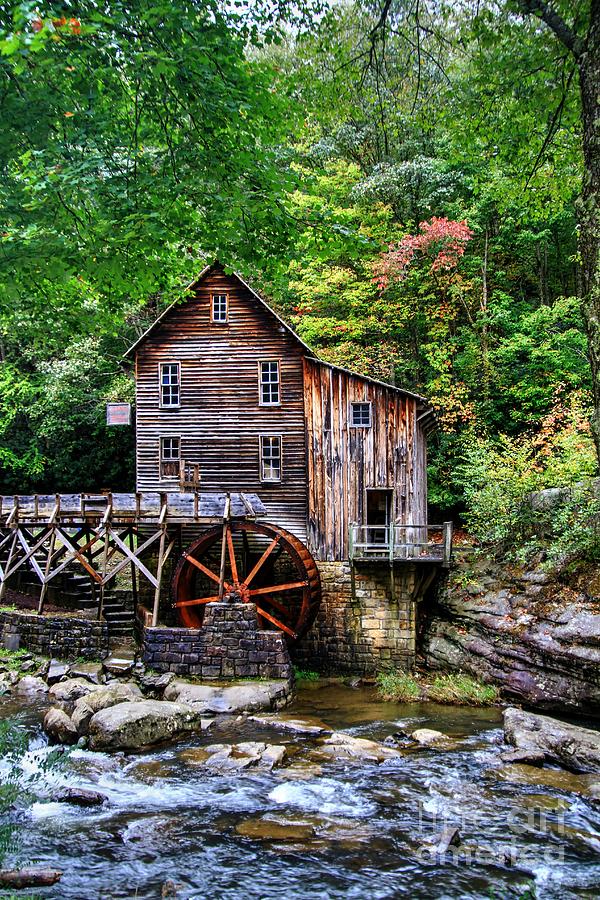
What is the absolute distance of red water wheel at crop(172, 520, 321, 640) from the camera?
15414 millimetres

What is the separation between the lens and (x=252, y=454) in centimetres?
1739

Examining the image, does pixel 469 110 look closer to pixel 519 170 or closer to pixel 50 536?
pixel 519 170

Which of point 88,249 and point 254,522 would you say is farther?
point 254,522

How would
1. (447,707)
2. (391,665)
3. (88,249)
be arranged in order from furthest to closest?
A: (391,665) → (447,707) → (88,249)

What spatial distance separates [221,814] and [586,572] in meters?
8.75

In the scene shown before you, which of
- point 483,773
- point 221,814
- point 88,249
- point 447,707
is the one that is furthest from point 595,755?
point 88,249

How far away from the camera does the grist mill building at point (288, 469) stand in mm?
15891

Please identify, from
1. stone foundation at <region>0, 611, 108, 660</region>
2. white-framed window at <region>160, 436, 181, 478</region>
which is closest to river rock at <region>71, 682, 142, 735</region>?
stone foundation at <region>0, 611, 108, 660</region>

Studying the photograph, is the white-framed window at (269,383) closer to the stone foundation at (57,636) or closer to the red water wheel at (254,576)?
the red water wheel at (254,576)

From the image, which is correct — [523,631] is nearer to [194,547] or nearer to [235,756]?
[235,756]

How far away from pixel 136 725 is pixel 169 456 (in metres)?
8.69

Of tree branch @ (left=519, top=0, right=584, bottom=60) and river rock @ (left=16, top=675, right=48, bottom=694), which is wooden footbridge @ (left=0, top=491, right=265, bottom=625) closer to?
river rock @ (left=16, top=675, right=48, bottom=694)

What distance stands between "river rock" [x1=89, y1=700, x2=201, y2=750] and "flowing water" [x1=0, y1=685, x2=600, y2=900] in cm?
29

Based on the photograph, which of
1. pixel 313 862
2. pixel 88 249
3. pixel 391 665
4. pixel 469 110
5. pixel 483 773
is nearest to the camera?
pixel 313 862
